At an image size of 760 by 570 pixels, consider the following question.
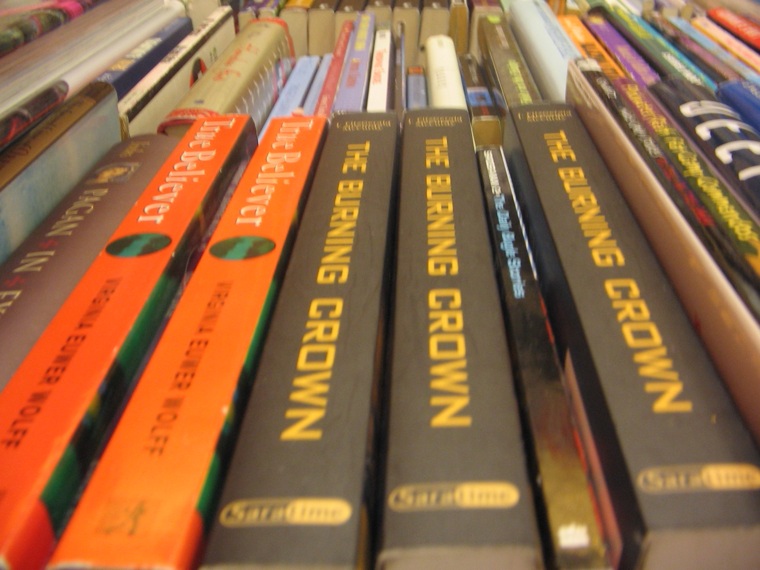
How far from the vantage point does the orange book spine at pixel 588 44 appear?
30.0 inches

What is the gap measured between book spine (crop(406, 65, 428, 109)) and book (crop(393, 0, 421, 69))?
0.58 ft

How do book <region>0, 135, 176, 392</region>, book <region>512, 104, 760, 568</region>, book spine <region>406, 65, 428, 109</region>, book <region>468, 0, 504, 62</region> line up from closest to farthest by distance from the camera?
1. book <region>512, 104, 760, 568</region>
2. book <region>0, 135, 176, 392</region>
3. book spine <region>406, 65, 428, 109</region>
4. book <region>468, 0, 504, 62</region>

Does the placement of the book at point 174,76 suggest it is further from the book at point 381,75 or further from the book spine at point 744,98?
the book spine at point 744,98

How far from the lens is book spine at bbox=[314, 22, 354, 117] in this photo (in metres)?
0.72

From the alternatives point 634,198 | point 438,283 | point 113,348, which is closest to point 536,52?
point 634,198

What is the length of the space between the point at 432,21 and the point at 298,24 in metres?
0.24

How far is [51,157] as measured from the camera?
0.52m

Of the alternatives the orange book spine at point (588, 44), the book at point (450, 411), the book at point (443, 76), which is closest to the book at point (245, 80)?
the book at point (443, 76)

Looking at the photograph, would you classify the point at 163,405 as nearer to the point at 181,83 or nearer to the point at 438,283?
the point at 438,283

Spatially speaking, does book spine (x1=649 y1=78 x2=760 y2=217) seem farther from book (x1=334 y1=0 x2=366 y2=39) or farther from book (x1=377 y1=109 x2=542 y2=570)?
book (x1=334 y1=0 x2=366 y2=39)

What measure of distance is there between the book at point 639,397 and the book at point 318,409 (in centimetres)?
12

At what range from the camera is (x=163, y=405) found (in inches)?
12.9

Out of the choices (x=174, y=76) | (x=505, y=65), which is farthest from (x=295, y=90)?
(x=505, y=65)


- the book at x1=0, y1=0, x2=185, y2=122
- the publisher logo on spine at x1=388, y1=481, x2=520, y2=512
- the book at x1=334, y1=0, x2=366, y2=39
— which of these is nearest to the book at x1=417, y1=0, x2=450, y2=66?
the book at x1=334, y1=0, x2=366, y2=39
